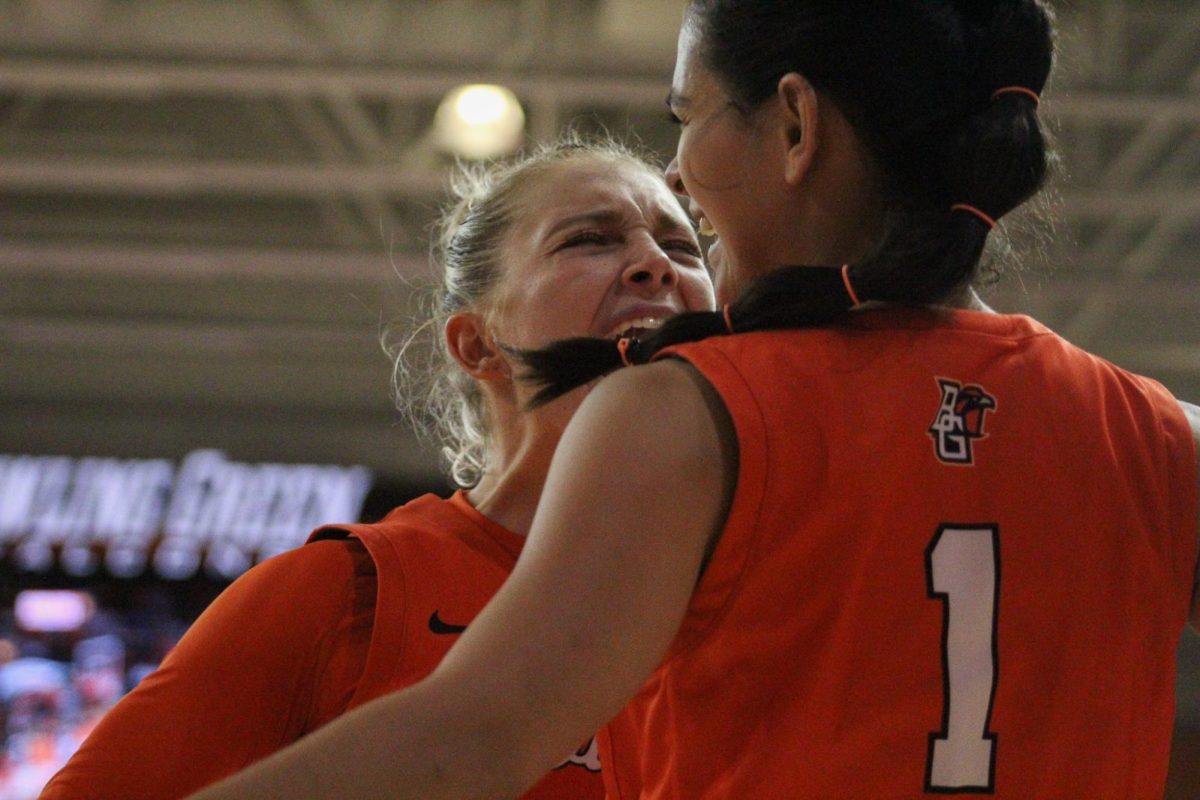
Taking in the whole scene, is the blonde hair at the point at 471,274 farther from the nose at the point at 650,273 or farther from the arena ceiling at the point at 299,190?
the arena ceiling at the point at 299,190

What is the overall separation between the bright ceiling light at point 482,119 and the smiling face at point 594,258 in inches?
167

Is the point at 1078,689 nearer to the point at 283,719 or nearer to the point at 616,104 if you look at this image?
the point at 283,719

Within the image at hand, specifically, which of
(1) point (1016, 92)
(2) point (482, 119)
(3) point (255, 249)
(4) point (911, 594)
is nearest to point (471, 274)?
(1) point (1016, 92)

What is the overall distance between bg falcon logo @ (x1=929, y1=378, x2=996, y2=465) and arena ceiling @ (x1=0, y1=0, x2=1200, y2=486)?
308 cm

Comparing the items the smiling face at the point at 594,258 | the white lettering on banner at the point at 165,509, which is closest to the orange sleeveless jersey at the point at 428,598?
the smiling face at the point at 594,258

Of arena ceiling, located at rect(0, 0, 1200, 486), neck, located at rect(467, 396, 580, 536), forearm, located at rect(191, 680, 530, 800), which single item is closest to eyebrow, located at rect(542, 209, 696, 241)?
neck, located at rect(467, 396, 580, 536)

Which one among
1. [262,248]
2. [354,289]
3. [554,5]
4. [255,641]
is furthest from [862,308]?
[354,289]

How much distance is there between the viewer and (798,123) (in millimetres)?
1085

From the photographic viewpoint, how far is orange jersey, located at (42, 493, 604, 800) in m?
1.46

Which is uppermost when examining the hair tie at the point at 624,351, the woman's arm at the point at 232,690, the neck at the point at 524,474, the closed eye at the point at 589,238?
the closed eye at the point at 589,238

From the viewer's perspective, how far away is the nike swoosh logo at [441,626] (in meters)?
1.66

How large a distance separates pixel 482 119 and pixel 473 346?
4391 mm

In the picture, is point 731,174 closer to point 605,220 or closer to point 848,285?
point 848,285

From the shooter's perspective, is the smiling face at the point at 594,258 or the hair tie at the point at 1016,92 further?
the smiling face at the point at 594,258
